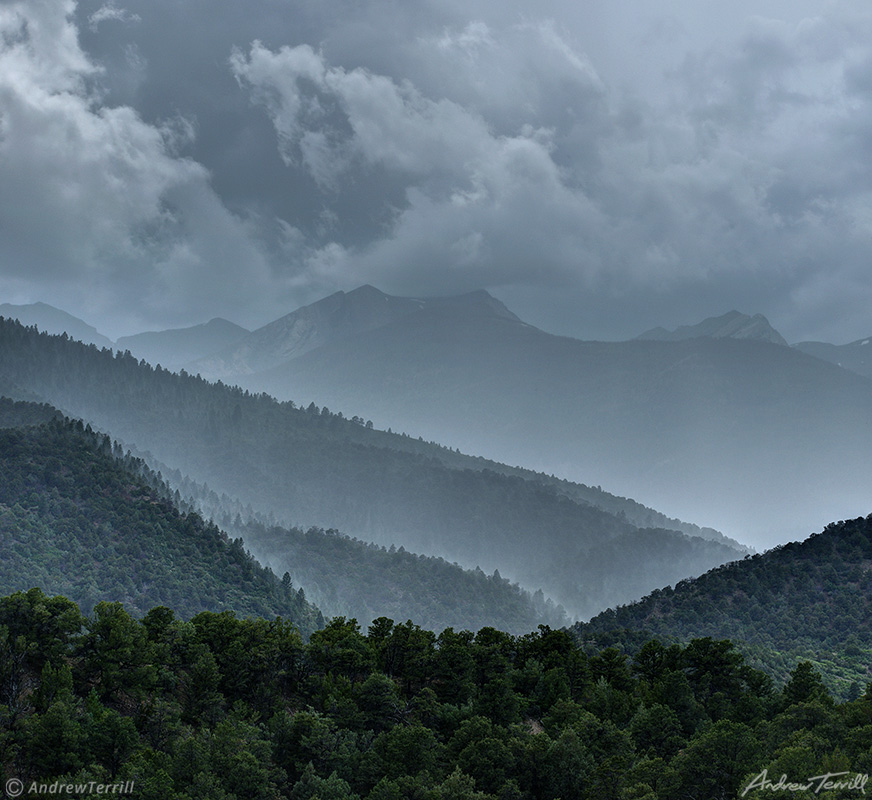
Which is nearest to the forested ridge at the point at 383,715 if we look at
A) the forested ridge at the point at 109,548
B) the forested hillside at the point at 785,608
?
the forested hillside at the point at 785,608

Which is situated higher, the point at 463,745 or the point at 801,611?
the point at 801,611

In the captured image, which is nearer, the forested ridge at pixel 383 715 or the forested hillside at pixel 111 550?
the forested ridge at pixel 383 715

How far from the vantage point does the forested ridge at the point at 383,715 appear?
50.8 m

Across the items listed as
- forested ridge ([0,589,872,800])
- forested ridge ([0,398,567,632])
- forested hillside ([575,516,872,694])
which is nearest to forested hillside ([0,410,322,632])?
forested ridge ([0,398,567,632])

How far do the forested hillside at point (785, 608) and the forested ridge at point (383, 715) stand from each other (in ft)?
107

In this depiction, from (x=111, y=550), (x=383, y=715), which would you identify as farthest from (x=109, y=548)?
(x=383, y=715)

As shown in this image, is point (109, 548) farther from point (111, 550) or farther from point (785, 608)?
point (785, 608)

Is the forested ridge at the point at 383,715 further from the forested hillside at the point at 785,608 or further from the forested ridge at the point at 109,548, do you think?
the forested ridge at the point at 109,548

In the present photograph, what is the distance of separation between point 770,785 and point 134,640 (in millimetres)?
48928

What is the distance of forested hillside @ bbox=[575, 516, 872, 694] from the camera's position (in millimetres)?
109625

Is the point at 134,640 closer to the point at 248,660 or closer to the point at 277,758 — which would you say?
the point at 248,660

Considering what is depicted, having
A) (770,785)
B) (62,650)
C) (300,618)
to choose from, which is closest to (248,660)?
(62,650)

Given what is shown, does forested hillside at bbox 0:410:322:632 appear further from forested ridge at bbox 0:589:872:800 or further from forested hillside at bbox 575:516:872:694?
forested ridge at bbox 0:589:872:800

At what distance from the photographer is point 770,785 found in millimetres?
44188
